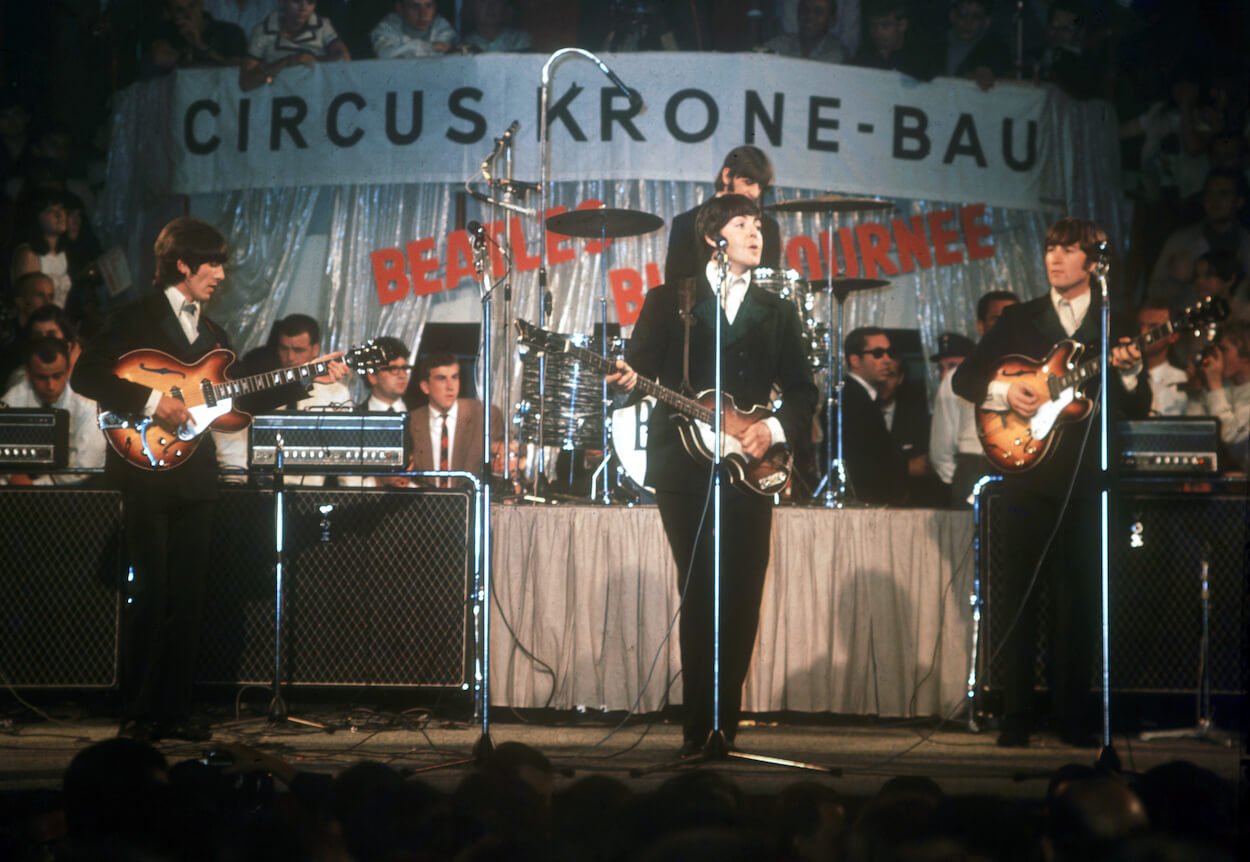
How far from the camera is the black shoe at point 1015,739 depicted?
6180 mm

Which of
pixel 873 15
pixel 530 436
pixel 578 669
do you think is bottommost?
pixel 578 669

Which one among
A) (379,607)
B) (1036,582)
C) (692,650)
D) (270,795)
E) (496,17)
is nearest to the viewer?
(270,795)

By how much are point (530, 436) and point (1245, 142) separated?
6.38 m

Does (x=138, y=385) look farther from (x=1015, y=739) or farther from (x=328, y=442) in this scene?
(x=1015, y=739)

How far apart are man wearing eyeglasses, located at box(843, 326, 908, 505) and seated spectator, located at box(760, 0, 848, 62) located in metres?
2.52

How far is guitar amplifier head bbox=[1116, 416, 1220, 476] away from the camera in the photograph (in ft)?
21.5

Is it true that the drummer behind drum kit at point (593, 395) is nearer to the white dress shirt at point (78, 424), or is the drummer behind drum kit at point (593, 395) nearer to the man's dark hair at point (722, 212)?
the man's dark hair at point (722, 212)

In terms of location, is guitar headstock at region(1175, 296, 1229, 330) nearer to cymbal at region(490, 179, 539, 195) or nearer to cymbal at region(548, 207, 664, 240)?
cymbal at region(548, 207, 664, 240)

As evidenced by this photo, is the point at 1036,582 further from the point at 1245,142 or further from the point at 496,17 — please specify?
the point at 496,17

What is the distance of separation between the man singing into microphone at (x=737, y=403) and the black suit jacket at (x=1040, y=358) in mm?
1174

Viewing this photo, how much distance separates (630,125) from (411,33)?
2136 mm

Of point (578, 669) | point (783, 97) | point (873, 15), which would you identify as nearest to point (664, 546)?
point (578, 669)

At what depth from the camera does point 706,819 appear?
3238 mm


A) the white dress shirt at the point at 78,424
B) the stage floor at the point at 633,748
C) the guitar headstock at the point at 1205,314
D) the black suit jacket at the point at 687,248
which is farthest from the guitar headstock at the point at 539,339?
the white dress shirt at the point at 78,424
